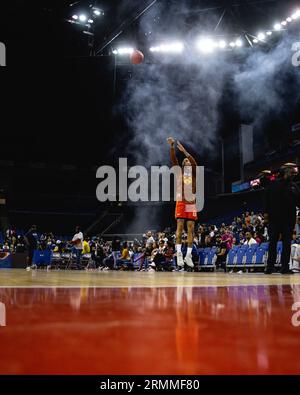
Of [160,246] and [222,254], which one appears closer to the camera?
[222,254]

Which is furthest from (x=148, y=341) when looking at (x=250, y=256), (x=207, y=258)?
(x=207, y=258)

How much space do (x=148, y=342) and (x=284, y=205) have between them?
4.04 meters

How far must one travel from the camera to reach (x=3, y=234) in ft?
66.6

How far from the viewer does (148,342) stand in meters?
0.63

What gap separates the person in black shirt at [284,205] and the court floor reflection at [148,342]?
11.5 feet

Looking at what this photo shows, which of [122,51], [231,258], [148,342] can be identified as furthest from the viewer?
[122,51]

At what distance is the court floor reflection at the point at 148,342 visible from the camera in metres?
0.48

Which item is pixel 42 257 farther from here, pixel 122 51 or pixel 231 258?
pixel 122 51

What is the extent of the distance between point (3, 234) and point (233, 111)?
13.2 metres

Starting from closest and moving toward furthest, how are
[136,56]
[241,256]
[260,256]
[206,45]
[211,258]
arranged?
[260,256], [241,256], [211,258], [136,56], [206,45]

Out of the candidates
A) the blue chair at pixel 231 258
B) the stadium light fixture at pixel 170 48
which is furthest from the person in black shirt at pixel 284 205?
the stadium light fixture at pixel 170 48

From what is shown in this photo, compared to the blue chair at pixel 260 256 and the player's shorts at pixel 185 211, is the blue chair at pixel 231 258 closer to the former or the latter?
the blue chair at pixel 260 256
